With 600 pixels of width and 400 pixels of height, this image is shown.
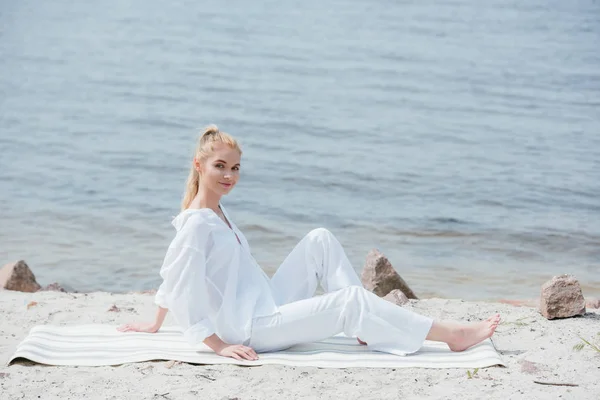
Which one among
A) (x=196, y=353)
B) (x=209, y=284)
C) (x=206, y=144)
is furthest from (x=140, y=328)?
(x=206, y=144)

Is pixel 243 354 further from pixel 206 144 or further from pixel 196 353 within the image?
pixel 206 144

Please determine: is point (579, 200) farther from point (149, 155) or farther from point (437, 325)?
point (437, 325)

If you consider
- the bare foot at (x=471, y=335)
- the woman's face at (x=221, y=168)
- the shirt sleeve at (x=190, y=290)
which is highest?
the woman's face at (x=221, y=168)

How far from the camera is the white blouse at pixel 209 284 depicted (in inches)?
206

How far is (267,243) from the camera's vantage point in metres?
10.1

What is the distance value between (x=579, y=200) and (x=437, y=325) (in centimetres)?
718

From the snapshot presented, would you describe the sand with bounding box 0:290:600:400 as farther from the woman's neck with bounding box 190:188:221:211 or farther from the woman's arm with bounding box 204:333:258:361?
the woman's neck with bounding box 190:188:221:211

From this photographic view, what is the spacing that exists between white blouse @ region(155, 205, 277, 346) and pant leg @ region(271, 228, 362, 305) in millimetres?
191

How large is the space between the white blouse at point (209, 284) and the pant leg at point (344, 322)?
0.09m

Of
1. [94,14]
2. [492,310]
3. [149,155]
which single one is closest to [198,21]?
[94,14]

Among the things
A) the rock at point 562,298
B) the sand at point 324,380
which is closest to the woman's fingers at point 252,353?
the sand at point 324,380

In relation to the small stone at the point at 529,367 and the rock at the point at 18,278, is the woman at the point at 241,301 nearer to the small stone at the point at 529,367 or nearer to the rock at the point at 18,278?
the small stone at the point at 529,367

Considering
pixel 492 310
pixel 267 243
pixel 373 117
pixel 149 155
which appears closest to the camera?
pixel 492 310

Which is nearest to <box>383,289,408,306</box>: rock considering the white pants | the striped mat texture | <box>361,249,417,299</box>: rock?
<box>361,249,417,299</box>: rock
